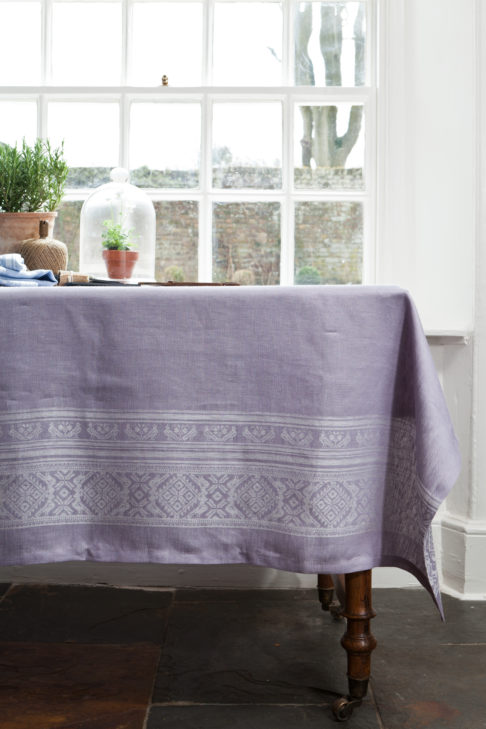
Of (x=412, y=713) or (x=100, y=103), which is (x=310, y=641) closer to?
(x=412, y=713)

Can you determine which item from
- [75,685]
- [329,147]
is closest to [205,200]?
[329,147]

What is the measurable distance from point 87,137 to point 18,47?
0.39 meters

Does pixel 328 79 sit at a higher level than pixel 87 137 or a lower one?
higher

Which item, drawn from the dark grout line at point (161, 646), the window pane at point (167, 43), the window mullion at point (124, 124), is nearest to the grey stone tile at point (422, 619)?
the dark grout line at point (161, 646)

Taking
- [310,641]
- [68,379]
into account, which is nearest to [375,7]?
[68,379]

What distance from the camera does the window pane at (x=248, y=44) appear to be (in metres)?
2.63

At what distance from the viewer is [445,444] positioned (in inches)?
58.7

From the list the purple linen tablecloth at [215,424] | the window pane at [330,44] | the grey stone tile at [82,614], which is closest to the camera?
the purple linen tablecloth at [215,424]

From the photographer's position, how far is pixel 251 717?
62.5 inches

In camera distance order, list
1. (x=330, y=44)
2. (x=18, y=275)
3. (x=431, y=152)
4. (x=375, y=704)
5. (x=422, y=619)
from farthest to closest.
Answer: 1. (x=330, y=44)
2. (x=431, y=152)
3. (x=422, y=619)
4. (x=18, y=275)
5. (x=375, y=704)

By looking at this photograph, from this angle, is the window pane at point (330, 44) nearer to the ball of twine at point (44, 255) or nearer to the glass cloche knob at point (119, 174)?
the glass cloche knob at point (119, 174)

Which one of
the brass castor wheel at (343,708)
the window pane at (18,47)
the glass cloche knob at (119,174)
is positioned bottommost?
the brass castor wheel at (343,708)

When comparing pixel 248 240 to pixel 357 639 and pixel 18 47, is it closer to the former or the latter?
pixel 18 47

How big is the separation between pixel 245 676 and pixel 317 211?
153 cm
